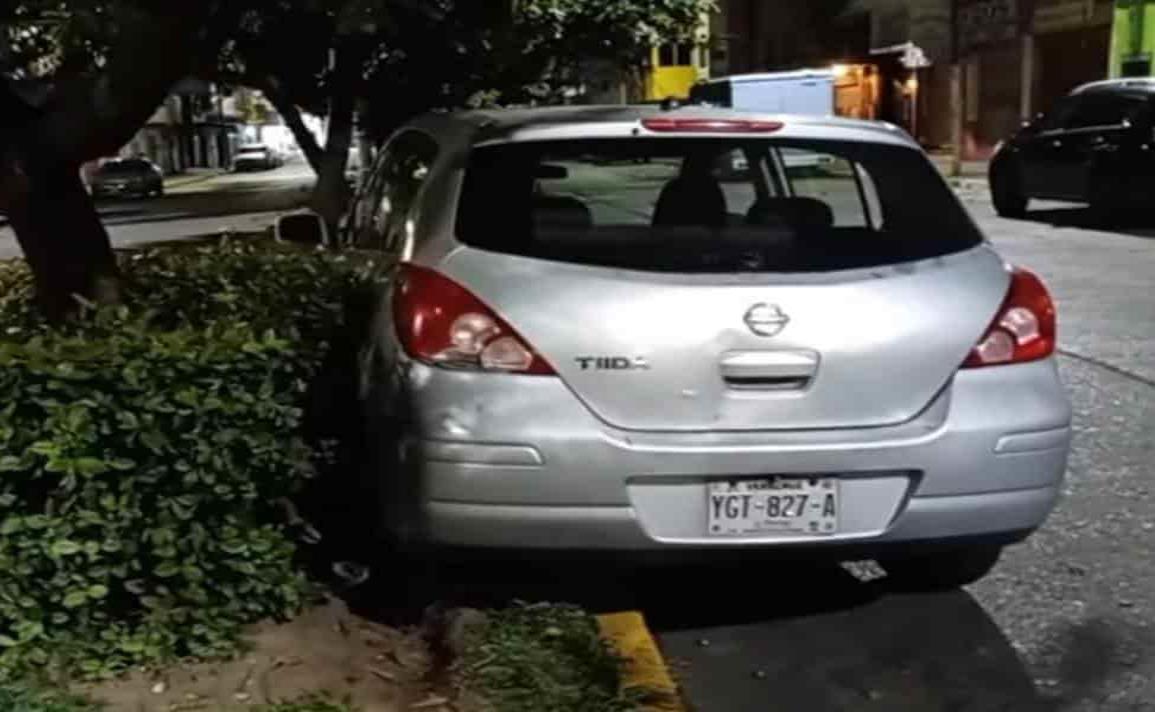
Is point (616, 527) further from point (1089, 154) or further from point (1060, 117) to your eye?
point (1060, 117)

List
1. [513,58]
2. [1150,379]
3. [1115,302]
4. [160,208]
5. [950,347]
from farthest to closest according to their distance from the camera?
[160,208]
[513,58]
[1115,302]
[1150,379]
[950,347]

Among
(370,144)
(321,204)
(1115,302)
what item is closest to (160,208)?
(370,144)

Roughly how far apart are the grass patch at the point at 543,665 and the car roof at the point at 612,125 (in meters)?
1.39

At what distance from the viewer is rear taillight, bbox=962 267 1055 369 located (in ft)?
13.8

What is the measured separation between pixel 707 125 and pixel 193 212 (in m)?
33.7

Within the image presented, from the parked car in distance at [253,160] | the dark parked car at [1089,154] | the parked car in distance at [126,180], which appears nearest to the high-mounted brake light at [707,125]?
the dark parked car at [1089,154]

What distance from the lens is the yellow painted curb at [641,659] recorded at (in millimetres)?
3820

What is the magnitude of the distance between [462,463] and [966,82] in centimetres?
3498

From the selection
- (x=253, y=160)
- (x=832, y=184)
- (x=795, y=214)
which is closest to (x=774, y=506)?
(x=795, y=214)

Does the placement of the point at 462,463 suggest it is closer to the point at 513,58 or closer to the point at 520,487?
the point at 520,487

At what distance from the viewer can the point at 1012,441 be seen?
423 centimetres

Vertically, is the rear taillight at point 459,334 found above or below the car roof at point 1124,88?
above

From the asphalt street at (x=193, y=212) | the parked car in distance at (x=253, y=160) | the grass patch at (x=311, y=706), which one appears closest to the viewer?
the grass patch at (x=311, y=706)

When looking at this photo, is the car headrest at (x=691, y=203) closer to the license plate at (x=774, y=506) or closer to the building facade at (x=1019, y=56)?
the license plate at (x=774, y=506)
